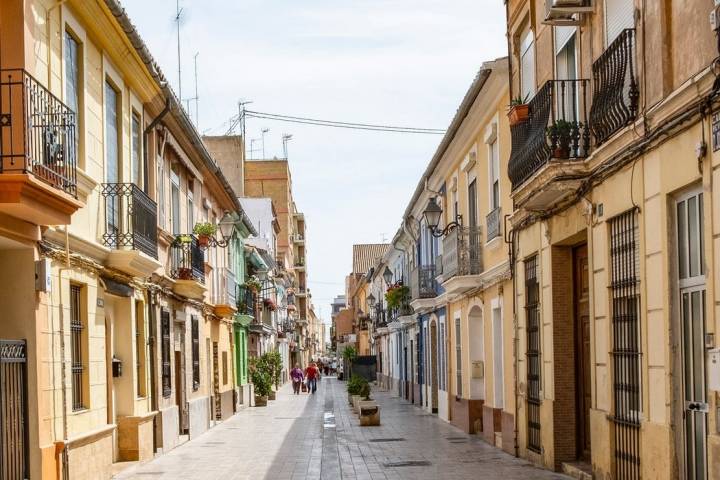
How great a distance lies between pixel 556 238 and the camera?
1368 centimetres

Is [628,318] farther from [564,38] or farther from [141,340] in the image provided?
[141,340]

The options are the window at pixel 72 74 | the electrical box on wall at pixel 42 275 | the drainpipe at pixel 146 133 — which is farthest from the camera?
the drainpipe at pixel 146 133

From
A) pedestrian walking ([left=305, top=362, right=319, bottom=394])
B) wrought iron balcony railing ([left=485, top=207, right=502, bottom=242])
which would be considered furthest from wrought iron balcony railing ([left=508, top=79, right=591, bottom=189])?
pedestrian walking ([left=305, top=362, right=319, bottom=394])

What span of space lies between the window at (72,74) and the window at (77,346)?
1999mm

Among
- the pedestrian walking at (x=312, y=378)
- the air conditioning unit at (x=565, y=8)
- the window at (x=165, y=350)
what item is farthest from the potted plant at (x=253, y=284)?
the air conditioning unit at (x=565, y=8)

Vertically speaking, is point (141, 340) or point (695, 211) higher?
point (695, 211)

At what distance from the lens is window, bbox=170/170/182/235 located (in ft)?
67.1

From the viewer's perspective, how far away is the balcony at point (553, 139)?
11.9 metres

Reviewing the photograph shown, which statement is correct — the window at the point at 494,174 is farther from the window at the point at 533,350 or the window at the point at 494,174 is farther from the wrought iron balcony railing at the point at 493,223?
the window at the point at 533,350

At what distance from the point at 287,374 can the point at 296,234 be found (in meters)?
22.4

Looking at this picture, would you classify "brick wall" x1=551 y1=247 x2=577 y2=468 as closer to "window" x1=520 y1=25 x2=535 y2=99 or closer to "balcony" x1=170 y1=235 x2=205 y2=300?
"window" x1=520 y1=25 x2=535 y2=99

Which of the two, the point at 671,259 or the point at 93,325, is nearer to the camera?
the point at 671,259

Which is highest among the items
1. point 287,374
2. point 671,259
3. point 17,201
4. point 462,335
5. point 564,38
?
point 564,38

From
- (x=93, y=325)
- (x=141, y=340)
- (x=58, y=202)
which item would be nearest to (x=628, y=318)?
(x=58, y=202)
